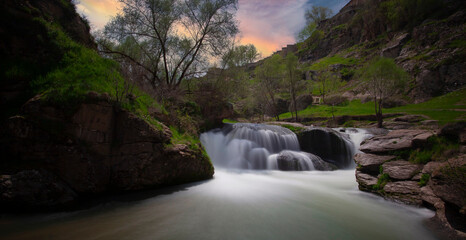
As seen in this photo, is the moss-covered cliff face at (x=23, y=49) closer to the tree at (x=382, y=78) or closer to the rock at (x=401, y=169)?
the rock at (x=401, y=169)

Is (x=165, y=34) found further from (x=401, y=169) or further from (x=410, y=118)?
(x=410, y=118)

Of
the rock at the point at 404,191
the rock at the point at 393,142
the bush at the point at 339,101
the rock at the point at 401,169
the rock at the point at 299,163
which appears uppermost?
the bush at the point at 339,101

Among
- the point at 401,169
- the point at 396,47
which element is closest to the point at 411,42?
the point at 396,47

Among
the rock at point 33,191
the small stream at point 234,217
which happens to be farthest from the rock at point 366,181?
the rock at point 33,191

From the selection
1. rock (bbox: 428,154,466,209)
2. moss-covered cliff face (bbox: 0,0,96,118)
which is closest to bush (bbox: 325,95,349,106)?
rock (bbox: 428,154,466,209)

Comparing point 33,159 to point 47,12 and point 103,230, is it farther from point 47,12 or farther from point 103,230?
point 47,12

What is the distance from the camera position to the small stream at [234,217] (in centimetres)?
369

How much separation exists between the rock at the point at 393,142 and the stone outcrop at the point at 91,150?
7.77m

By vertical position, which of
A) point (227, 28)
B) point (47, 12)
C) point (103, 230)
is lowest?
point (103, 230)

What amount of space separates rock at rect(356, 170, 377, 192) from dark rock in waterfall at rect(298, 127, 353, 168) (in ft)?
24.6

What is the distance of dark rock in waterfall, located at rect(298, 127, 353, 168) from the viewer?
14.7 m

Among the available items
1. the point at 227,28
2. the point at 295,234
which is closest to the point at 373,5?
the point at 227,28

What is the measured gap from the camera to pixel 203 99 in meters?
14.9

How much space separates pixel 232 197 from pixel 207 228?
87.8 inches
